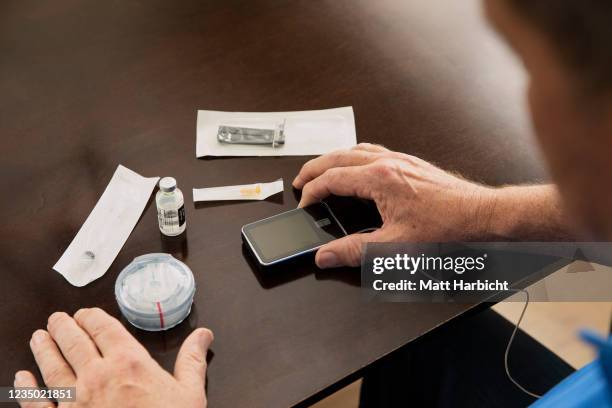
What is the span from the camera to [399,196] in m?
1.04

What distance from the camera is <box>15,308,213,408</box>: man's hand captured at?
0.84 meters

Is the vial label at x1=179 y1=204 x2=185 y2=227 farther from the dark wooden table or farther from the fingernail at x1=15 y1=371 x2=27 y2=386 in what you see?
the fingernail at x1=15 y1=371 x2=27 y2=386

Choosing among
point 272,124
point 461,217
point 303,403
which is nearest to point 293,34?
point 272,124

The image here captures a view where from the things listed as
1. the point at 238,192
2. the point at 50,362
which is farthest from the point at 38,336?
the point at 238,192

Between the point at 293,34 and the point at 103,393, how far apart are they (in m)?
0.83

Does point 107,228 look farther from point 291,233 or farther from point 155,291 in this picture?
point 291,233

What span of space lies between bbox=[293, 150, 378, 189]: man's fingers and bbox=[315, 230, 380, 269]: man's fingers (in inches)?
5.4

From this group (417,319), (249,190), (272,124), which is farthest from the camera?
(272,124)

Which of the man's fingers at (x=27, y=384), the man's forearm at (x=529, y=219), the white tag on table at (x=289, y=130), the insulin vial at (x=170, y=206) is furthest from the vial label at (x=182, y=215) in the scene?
the man's forearm at (x=529, y=219)

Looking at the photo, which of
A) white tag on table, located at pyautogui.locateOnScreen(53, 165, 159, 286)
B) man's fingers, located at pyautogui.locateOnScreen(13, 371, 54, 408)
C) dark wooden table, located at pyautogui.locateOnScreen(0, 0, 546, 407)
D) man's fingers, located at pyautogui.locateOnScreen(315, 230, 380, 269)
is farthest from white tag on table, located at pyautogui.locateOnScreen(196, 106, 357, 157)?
man's fingers, located at pyautogui.locateOnScreen(13, 371, 54, 408)

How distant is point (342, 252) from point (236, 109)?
15.0 inches

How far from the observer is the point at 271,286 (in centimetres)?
99

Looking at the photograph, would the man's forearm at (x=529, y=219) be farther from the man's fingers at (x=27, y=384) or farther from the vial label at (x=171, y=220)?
the man's fingers at (x=27, y=384)

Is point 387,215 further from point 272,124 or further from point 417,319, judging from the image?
point 272,124
